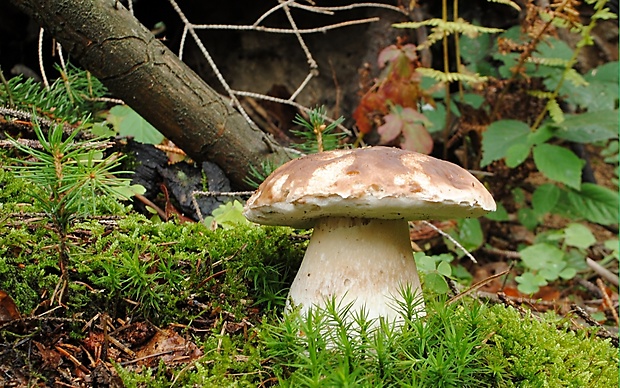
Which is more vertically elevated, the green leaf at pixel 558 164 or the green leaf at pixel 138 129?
the green leaf at pixel 138 129

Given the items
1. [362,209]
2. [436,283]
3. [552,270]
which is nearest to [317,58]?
[552,270]

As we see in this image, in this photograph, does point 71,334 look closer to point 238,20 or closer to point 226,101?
point 226,101

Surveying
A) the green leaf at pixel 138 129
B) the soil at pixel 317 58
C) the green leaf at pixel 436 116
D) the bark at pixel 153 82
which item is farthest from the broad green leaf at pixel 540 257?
the green leaf at pixel 138 129

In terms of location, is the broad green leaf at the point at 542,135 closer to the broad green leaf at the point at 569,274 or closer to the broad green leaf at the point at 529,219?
the broad green leaf at the point at 529,219

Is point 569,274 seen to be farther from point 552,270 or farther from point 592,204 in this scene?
point 592,204

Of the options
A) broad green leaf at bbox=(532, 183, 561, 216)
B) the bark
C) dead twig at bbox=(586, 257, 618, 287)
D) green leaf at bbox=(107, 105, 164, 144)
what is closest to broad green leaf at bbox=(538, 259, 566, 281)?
dead twig at bbox=(586, 257, 618, 287)

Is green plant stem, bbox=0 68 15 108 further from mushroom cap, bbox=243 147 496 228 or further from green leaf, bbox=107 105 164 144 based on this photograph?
mushroom cap, bbox=243 147 496 228

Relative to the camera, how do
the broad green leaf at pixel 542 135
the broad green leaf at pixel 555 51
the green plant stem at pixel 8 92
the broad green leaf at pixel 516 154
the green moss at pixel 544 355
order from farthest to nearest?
the broad green leaf at pixel 555 51 < the broad green leaf at pixel 542 135 < the broad green leaf at pixel 516 154 < the green plant stem at pixel 8 92 < the green moss at pixel 544 355
